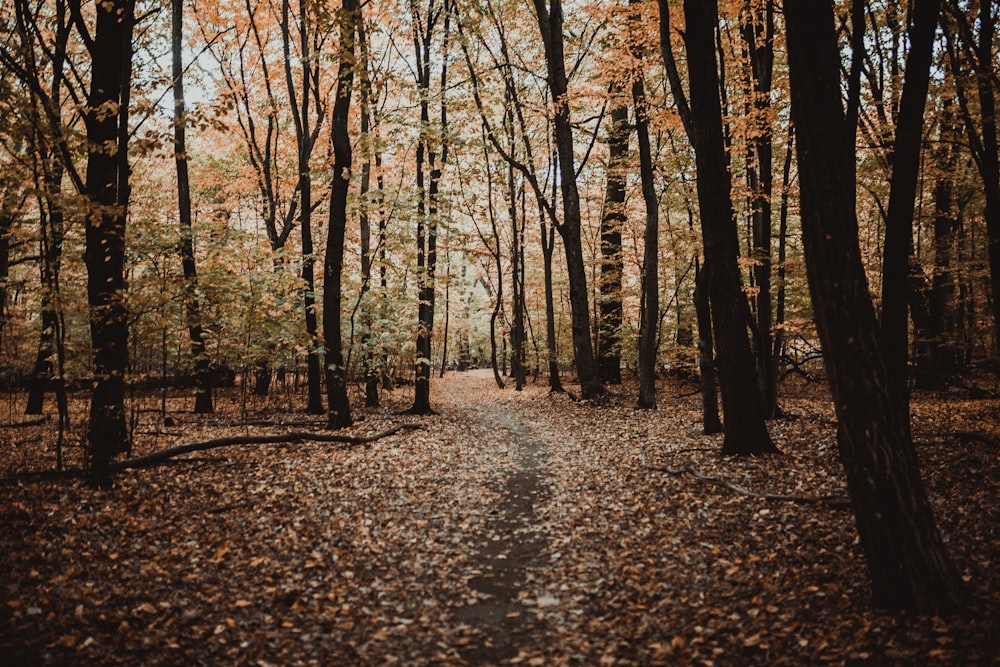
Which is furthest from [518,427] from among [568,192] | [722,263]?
[568,192]

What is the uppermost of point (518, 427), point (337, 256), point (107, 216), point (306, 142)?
point (306, 142)

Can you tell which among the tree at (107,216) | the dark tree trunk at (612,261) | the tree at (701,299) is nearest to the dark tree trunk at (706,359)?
the tree at (701,299)

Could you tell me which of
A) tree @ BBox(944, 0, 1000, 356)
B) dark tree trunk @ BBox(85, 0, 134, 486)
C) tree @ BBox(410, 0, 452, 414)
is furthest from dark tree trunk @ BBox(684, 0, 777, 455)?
dark tree trunk @ BBox(85, 0, 134, 486)

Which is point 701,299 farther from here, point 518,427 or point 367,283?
point 367,283

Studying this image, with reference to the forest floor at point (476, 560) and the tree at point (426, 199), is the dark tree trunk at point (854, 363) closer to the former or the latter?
the forest floor at point (476, 560)

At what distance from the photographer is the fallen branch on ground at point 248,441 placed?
843 cm

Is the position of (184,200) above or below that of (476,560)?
above

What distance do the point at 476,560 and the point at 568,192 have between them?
12866 mm

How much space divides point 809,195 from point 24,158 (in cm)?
1025

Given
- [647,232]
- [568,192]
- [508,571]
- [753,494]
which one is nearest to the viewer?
[508,571]

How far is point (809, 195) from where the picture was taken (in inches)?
164

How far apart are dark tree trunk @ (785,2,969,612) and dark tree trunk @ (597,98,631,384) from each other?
16217mm

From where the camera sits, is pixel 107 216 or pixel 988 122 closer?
pixel 107 216

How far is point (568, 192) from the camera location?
16.5 metres
